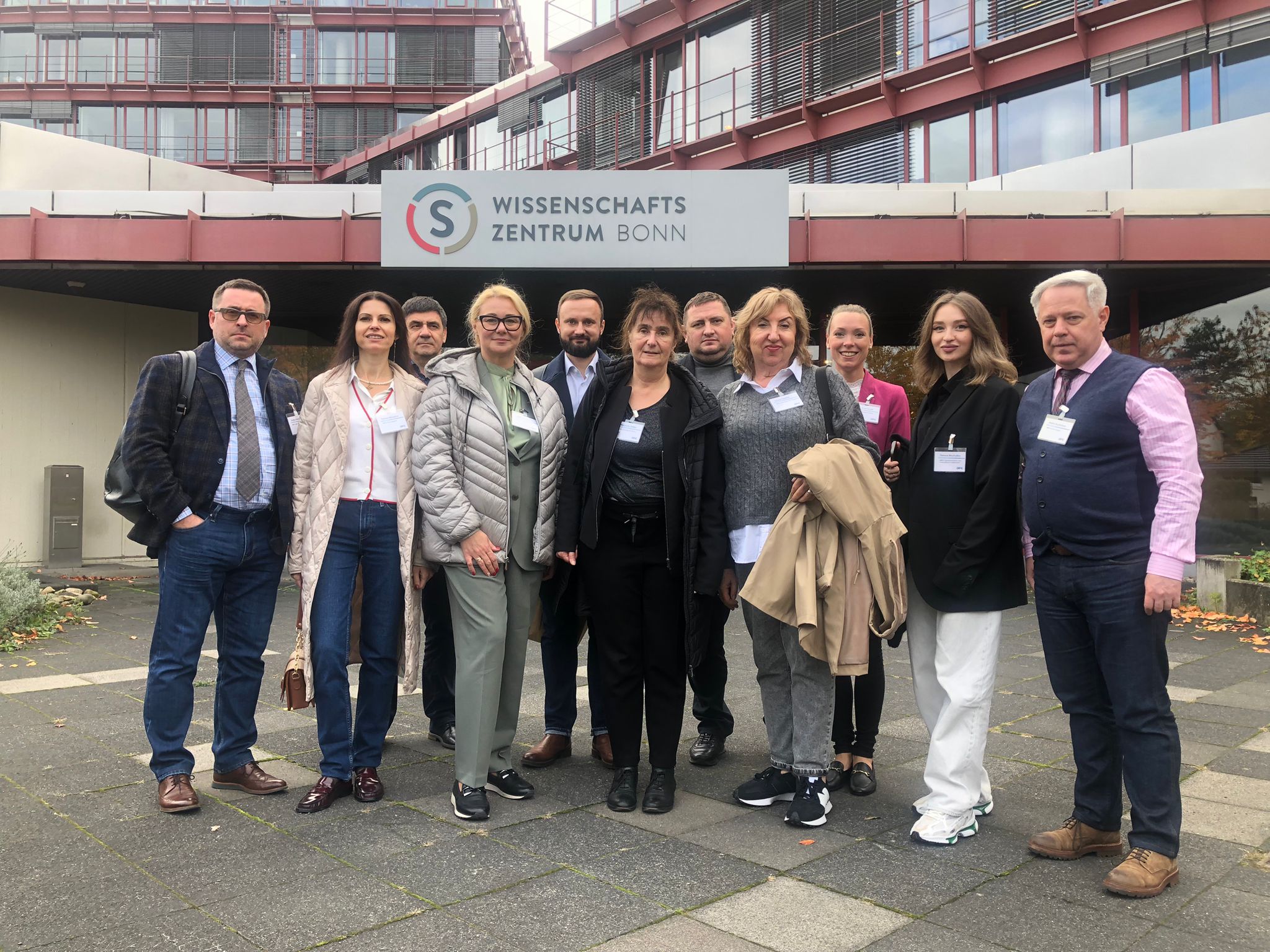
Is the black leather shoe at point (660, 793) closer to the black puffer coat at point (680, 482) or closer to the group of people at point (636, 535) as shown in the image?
the group of people at point (636, 535)

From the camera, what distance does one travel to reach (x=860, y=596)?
3850mm

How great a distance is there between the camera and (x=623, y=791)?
4.07 metres

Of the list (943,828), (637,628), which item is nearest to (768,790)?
(943,828)

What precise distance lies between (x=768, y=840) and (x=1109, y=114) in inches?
612

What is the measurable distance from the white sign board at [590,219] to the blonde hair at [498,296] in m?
7.08

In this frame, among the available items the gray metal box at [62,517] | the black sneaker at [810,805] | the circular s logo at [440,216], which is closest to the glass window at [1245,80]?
the circular s logo at [440,216]

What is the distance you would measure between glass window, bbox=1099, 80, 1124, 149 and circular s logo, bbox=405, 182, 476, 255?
10.4 meters

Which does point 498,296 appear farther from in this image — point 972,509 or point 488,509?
point 972,509

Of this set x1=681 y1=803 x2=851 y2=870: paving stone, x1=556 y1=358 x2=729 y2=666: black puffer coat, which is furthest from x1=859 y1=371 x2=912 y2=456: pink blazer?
x1=681 y1=803 x2=851 y2=870: paving stone

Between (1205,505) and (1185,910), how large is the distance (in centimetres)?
1084

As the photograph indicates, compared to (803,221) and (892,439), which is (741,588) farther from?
(803,221)

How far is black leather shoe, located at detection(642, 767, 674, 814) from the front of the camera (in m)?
3.98

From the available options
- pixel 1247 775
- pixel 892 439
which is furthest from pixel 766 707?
pixel 1247 775

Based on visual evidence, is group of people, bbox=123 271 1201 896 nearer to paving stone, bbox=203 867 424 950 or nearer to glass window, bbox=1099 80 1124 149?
paving stone, bbox=203 867 424 950
